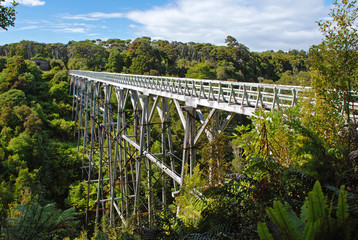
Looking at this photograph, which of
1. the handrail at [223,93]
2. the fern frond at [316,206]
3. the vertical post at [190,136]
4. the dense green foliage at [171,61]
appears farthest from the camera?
the dense green foliage at [171,61]

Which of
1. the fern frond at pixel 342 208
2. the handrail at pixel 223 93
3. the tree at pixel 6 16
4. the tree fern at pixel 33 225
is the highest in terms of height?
the tree at pixel 6 16

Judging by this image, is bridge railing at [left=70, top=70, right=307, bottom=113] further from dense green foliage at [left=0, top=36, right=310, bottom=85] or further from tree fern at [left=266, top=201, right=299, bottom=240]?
dense green foliage at [left=0, top=36, right=310, bottom=85]

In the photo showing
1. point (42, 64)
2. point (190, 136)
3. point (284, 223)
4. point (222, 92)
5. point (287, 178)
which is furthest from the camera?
point (42, 64)

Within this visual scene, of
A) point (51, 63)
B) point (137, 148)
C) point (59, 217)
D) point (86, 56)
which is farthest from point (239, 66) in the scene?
point (59, 217)

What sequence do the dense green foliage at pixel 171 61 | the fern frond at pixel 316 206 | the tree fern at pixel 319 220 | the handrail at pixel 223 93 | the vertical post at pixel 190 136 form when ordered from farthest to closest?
the dense green foliage at pixel 171 61 → the vertical post at pixel 190 136 → the handrail at pixel 223 93 → the fern frond at pixel 316 206 → the tree fern at pixel 319 220

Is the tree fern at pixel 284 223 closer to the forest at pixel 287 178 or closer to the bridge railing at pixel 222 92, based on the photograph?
the forest at pixel 287 178

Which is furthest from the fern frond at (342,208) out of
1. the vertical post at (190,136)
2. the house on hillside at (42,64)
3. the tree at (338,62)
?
the house on hillside at (42,64)

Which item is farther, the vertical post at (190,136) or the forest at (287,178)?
the vertical post at (190,136)

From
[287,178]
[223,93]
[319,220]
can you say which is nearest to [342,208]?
[319,220]

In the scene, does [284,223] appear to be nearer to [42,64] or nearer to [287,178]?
[287,178]

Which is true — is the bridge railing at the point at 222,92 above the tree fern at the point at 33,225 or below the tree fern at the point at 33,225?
above

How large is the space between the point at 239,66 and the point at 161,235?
49.3 m

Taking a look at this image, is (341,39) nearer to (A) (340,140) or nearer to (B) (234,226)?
(A) (340,140)

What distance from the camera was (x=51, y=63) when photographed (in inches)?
1825
